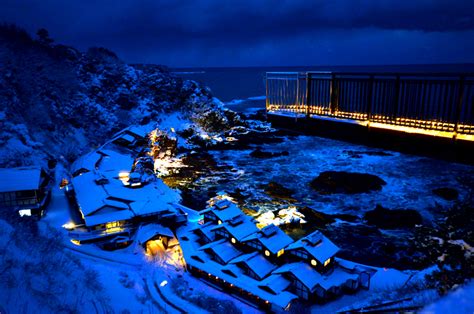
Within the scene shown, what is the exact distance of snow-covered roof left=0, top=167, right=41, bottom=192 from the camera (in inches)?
998

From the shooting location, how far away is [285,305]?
55.8 ft

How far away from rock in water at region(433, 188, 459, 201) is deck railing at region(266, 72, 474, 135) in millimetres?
26299

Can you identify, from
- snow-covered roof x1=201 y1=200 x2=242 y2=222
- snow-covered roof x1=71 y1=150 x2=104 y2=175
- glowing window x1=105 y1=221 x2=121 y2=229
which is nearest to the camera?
snow-covered roof x1=201 y1=200 x2=242 y2=222

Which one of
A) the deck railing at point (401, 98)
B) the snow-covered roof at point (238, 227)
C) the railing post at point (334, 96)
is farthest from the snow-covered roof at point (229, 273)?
the railing post at point (334, 96)

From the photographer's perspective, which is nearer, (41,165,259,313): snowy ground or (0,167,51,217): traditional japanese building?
(41,165,259,313): snowy ground

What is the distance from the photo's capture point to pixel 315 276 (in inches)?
736

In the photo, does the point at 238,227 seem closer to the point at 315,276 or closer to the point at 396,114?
the point at 315,276

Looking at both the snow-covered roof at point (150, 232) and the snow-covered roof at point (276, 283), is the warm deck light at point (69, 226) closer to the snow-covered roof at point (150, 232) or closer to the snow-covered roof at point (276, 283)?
the snow-covered roof at point (150, 232)

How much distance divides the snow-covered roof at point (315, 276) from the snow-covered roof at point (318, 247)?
0.88 metres

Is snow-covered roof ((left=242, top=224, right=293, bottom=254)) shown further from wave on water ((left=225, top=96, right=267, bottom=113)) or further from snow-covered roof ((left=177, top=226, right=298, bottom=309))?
wave on water ((left=225, top=96, right=267, bottom=113))

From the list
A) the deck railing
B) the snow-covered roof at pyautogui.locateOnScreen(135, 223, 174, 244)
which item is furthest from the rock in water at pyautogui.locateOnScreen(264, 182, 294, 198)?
the deck railing

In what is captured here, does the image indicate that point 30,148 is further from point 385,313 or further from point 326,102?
point 385,313

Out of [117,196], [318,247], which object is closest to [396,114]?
[318,247]

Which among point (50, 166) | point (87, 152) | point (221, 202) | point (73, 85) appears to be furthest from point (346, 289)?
point (73, 85)
